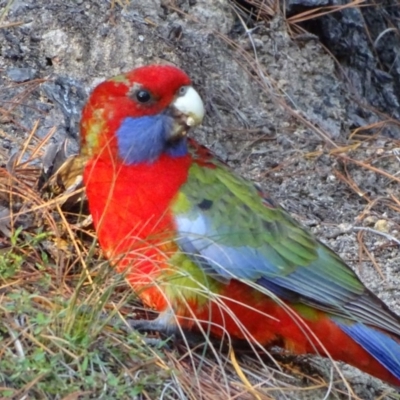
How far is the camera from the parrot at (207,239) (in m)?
3.34

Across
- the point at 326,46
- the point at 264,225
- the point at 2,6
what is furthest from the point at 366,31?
the point at 264,225

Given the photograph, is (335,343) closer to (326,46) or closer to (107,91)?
(107,91)

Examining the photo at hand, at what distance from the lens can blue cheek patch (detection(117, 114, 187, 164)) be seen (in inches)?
137

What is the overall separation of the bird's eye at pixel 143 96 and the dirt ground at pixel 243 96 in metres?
0.81

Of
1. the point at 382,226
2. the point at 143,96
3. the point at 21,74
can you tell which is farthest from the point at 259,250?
the point at 21,74

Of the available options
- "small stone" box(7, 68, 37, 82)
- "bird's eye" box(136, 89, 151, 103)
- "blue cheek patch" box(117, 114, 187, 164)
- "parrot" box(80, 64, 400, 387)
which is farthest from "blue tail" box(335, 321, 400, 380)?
"small stone" box(7, 68, 37, 82)

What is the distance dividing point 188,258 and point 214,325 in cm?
24

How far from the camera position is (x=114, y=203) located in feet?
11.2

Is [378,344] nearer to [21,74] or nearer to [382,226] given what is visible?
[382,226]

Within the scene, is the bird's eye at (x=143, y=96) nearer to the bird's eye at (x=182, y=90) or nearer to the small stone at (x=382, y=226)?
the bird's eye at (x=182, y=90)

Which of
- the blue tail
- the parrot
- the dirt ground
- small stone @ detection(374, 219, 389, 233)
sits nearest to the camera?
the parrot

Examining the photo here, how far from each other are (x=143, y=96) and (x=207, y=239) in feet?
1.84

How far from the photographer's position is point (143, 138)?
11.4 ft

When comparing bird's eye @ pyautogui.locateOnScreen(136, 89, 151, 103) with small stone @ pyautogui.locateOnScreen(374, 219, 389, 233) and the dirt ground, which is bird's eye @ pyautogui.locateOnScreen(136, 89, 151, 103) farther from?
small stone @ pyautogui.locateOnScreen(374, 219, 389, 233)
